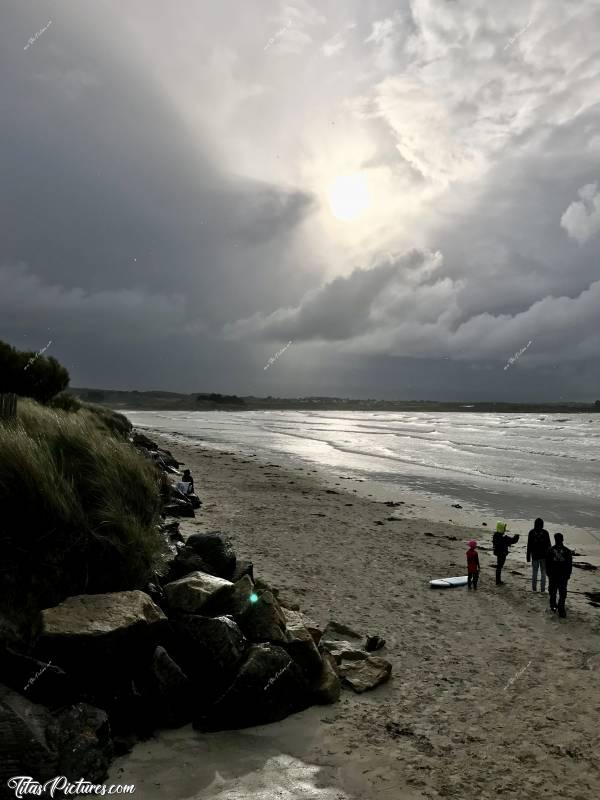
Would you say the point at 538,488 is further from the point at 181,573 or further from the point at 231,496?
the point at 181,573

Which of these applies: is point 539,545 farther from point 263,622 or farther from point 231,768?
point 231,768

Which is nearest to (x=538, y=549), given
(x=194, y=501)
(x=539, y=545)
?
(x=539, y=545)

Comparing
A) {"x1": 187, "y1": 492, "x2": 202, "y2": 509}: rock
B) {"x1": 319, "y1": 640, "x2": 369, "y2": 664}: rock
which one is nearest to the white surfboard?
{"x1": 319, "y1": 640, "x2": 369, "y2": 664}: rock

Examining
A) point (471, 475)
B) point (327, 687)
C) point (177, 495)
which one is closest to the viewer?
point (327, 687)

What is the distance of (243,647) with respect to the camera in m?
5.59

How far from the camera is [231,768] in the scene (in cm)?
461

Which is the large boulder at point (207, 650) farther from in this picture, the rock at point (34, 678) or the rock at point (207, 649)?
the rock at point (34, 678)

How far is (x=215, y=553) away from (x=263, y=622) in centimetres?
184

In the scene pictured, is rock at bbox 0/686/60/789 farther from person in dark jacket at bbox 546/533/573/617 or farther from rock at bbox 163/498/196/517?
rock at bbox 163/498/196/517

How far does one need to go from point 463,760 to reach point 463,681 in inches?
66.6

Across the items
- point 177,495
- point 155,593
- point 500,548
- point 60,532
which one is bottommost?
point 177,495

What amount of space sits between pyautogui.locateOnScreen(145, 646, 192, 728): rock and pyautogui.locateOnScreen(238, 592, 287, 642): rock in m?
0.93

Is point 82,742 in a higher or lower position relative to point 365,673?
higher

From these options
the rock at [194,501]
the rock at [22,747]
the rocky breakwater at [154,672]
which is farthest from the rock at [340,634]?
the rock at [194,501]
